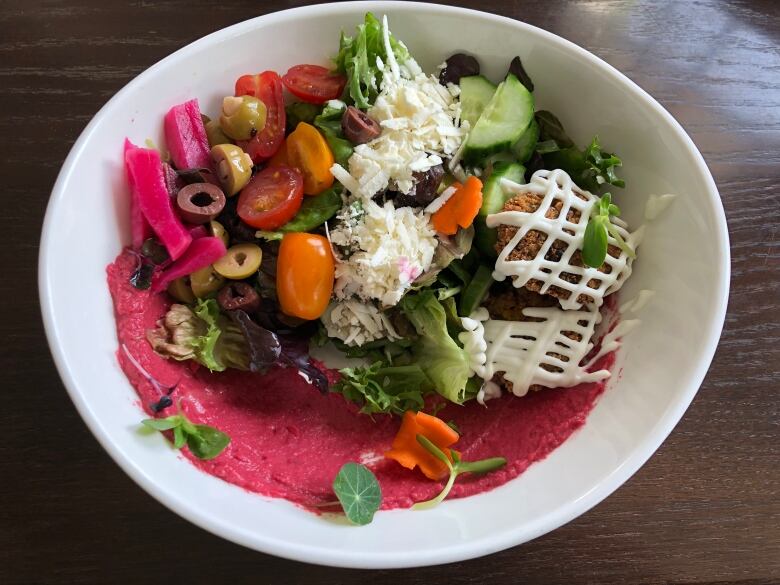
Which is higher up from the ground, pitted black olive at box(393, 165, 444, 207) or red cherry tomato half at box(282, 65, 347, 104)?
red cherry tomato half at box(282, 65, 347, 104)

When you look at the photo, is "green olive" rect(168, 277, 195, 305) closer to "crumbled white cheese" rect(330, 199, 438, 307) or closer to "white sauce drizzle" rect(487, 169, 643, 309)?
"crumbled white cheese" rect(330, 199, 438, 307)

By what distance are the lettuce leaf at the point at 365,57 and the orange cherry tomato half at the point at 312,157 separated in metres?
0.16

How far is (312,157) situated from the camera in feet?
6.08

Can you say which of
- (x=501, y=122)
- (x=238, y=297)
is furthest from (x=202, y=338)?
(x=501, y=122)

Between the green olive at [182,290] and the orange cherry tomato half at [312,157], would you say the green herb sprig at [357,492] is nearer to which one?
the green olive at [182,290]

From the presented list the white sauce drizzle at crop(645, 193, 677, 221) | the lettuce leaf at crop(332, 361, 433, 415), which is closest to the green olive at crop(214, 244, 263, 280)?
the lettuce leaf at crop(332, 361, 433, 415)

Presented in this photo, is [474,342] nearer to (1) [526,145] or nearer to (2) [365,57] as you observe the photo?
(1) [526,145]

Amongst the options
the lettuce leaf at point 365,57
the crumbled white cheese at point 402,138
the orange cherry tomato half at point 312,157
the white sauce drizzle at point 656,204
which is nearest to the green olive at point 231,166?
the orange cherry tomato half at point 312,157

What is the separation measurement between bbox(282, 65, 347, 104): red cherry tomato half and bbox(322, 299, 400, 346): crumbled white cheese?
0.58m

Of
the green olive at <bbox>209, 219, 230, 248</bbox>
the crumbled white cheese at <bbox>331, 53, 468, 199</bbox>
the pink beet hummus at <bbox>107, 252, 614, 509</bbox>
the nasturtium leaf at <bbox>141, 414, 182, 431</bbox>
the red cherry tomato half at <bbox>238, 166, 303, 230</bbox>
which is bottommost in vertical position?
the pink beet hummus at <bbox>107, 252, 614, 509</bbox>

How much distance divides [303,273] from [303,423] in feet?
1.37

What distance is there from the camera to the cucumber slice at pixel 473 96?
6.39 ft

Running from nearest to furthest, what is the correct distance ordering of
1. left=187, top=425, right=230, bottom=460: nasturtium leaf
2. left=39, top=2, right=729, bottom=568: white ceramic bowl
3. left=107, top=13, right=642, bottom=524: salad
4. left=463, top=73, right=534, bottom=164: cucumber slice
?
left=39, top=2, right=729, bottom=568: white ceramic bowl → left=187, top=425, right=230, bottom=460: nasturtium leaf → left=107, top=13, right=642, bottom=524: salad → left=463, top=73, right=534, bottom=164: cucumber slice

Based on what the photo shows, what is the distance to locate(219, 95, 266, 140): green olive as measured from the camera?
184cm
